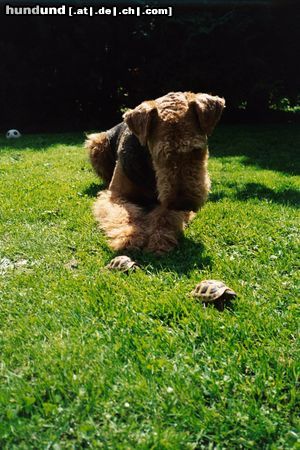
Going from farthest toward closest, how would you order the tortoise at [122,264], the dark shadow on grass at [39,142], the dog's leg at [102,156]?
1. the dark shadow on grass at [39,142]
2. the dog's leg at [102,156]
3. the tortoise at [122,264]

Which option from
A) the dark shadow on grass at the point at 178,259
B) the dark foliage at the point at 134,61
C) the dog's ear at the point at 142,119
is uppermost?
the dark foliage at the point at 134,61

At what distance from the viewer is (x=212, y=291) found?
2.20 m

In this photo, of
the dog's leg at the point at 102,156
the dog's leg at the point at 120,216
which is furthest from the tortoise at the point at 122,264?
the dog's leg at the point at 102,156

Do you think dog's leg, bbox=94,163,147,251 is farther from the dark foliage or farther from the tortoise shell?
the dark foliage

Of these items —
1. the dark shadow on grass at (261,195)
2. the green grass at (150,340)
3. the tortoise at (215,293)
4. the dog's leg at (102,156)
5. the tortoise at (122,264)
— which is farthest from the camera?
the dog's leg at (102,156)

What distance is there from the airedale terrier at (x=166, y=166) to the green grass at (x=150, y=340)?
0.17m

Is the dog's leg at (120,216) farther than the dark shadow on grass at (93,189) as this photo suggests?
No

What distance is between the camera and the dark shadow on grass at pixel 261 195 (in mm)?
4289

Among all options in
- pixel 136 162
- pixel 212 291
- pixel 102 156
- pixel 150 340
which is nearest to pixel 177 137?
pixel 136 162

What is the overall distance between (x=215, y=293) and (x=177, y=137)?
1.24 metres

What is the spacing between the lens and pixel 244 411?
5.08 ft

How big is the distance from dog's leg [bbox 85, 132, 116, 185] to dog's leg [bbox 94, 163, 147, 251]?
0.71 metres

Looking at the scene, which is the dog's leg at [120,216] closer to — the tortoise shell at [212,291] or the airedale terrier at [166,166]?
the airedale terrier at [166,166]

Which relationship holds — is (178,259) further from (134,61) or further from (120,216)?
(134,61)
